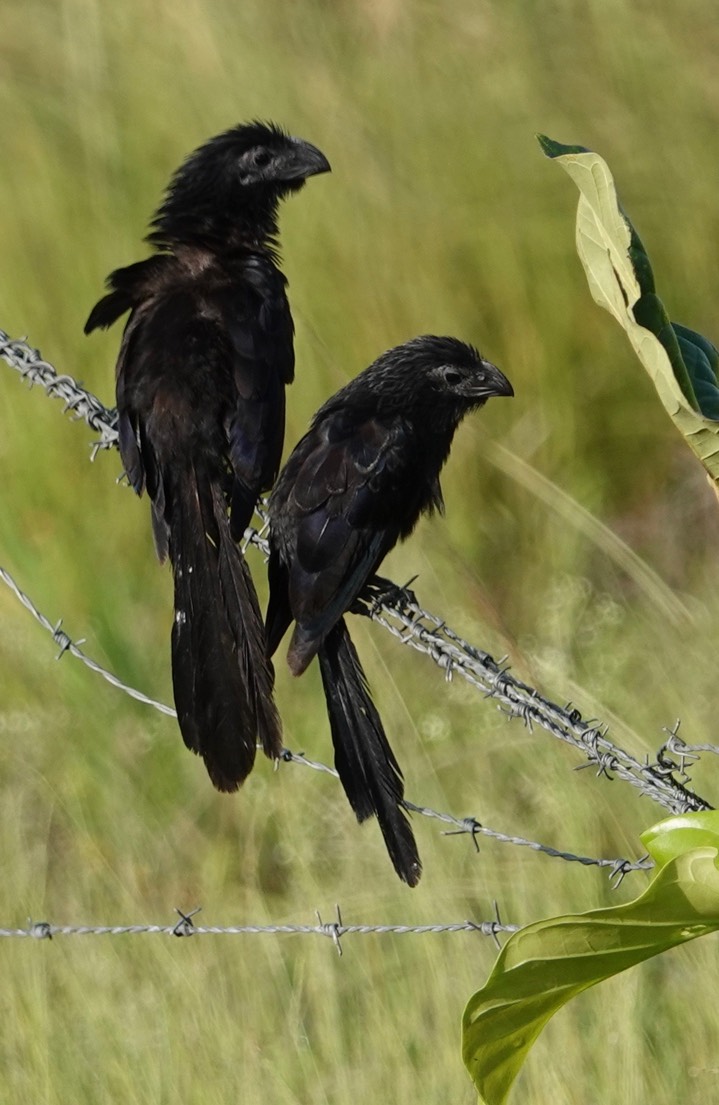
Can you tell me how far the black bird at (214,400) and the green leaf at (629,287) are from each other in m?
1.30

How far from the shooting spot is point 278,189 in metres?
3.61

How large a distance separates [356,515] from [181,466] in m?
0.37

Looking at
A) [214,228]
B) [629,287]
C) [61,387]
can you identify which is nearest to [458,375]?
[214,228]

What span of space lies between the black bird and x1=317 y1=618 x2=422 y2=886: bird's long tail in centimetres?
32

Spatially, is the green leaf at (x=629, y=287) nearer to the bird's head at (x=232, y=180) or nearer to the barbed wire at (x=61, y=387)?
the barbed wire at (x=61, y=387)

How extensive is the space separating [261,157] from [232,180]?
3.6 inches

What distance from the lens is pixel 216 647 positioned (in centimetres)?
277

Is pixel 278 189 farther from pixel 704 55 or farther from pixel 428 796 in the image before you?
pixel 704 55

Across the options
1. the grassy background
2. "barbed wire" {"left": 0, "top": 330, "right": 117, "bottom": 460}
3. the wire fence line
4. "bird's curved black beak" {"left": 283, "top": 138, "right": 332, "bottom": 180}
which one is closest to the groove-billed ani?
the wire fence line

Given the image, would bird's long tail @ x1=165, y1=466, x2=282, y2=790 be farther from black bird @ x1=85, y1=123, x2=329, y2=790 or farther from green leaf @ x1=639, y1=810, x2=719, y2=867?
green leaf @ x1=639, y1=810, x2=719, y2=867

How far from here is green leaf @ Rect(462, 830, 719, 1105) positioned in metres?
1.35

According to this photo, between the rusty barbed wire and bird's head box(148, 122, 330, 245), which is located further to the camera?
bird's head box(148, 122, 330, 245)

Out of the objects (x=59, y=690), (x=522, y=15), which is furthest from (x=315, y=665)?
(x=522, y=15)

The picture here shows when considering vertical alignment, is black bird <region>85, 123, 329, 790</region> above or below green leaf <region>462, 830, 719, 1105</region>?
above
